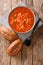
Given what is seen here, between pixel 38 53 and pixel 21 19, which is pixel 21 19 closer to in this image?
pixel 21 19

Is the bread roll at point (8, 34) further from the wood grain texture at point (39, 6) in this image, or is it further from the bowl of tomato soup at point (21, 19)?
the wood grain texture at point (39, 6)

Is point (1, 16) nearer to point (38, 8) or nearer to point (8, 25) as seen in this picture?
point (8, 25)

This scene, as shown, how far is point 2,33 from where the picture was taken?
5.47 ft

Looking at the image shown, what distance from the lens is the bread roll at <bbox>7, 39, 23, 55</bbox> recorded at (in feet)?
5.44

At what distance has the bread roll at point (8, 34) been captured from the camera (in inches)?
65.2

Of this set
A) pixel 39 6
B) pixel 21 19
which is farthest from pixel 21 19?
pixel 39 6

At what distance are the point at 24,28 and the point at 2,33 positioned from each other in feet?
A: 0.32

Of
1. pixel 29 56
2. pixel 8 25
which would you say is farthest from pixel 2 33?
pixel 29 56

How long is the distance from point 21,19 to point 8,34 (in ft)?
0.27

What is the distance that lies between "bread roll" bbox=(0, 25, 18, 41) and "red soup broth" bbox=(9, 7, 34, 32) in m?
0.02

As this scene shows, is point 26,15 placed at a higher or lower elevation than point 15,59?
higher

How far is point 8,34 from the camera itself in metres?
1.66

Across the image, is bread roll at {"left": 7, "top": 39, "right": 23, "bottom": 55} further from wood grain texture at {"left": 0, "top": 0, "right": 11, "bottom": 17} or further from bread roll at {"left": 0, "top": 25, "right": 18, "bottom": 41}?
wood grain texture at {"left": 0, "top": 0, "right": 11, "bottom": 17}

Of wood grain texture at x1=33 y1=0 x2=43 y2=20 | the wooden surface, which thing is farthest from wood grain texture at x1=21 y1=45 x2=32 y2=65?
wood grain texture at x1=33 y1=0 x2=43 y2=20
